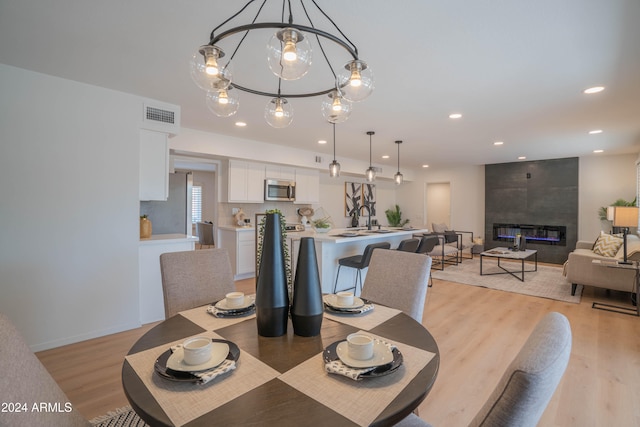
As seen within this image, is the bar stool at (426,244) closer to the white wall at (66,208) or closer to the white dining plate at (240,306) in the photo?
the white dining plate at (240,306)

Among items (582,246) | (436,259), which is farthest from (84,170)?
(582,246)

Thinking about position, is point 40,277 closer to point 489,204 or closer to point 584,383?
point 584,383

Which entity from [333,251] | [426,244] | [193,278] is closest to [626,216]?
[426,244]

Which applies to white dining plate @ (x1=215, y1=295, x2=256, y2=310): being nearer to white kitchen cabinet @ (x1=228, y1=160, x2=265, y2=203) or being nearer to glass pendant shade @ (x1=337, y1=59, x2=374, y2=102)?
glass pendant shade @ (x1=337, y1=59, x2=374, y2=102)

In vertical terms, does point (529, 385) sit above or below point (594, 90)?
below

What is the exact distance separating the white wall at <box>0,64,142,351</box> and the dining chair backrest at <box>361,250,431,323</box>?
2.51m

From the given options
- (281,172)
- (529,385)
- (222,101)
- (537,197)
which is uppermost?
(281,172)

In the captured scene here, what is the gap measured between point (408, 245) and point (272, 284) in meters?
3.24

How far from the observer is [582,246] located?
5402 millimetres

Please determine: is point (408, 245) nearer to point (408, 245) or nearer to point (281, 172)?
point (408, 245)

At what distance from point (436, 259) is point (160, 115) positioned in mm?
6371

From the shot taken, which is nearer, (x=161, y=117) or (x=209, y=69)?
(x=209, y=69)

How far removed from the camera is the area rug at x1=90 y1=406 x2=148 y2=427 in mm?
1722

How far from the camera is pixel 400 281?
1.84 metres
